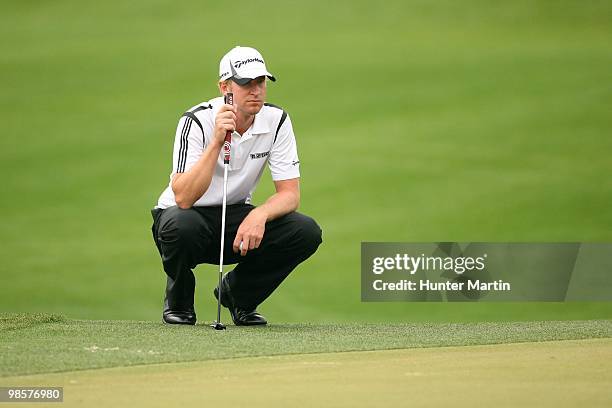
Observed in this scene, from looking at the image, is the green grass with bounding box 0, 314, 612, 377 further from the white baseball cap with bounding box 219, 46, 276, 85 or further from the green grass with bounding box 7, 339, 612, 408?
the white baseball cap with bounding box 219, 46, 276, 85

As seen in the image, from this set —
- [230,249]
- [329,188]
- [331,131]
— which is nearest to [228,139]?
[230,249]

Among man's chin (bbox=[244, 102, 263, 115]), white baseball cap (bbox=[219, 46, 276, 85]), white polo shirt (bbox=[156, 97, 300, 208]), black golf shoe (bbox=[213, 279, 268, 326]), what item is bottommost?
black golf shoe (bbox=[213, 279, 268, 326])

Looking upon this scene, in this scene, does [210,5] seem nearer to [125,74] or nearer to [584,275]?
[125,74]

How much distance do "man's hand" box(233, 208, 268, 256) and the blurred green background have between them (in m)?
1.44

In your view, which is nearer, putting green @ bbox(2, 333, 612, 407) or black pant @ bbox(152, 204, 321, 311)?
putting green @ bbox(2, 333, 612, 407)

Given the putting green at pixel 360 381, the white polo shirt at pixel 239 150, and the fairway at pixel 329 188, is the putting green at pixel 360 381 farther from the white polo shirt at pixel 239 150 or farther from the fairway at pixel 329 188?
the white polo shirt at pixel 239 150

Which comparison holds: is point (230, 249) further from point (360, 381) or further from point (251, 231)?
point (360, 381)

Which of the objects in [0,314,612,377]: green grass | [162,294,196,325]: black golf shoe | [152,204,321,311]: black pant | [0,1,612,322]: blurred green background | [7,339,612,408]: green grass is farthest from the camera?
[0,1,612,322]: blurred green background

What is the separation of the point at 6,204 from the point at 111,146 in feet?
3.53

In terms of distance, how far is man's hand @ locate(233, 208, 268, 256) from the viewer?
402 cm

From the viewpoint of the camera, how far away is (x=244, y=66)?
3.99m

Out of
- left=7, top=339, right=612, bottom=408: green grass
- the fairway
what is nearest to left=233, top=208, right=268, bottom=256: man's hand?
the fairway

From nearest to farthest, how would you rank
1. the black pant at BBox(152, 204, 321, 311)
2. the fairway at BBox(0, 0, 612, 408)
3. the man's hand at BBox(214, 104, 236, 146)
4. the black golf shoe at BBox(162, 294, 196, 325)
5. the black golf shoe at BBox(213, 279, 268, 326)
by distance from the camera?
the fairway at BBox(0, 0, 612, 408) → the man's hand at BBox(214, 104, 236, 146) → the black pant at BBox(152, 204, 321, 311) → the black golf shoe at BBox(162, 294, 196, 325) → the black golf shoe at BBox(213, 279, 268, 326)

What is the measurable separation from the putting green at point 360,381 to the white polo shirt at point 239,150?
0.94 metres
